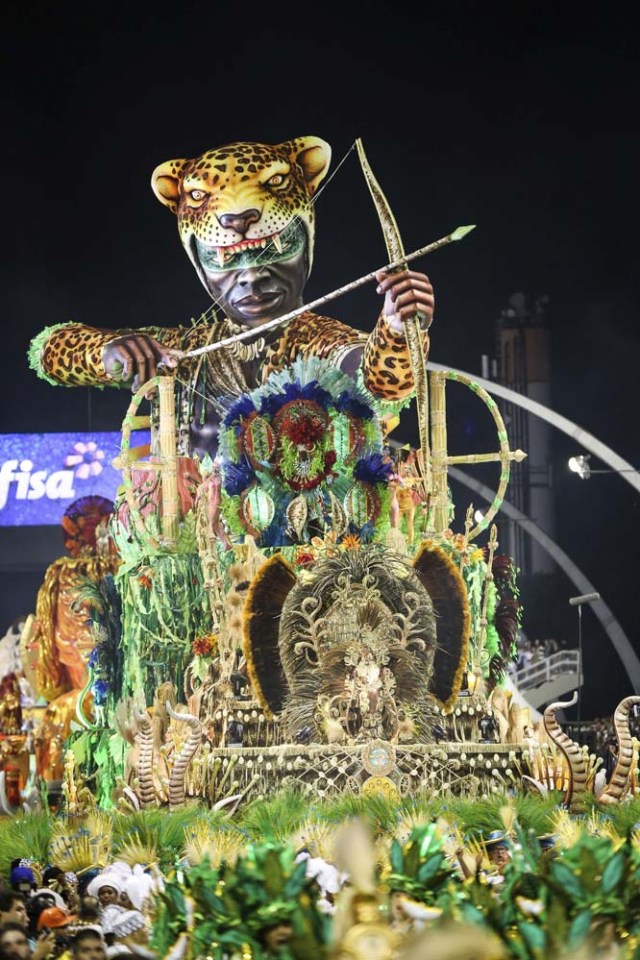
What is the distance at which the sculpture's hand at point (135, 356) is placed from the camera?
47.3 feet

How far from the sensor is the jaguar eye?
13.7 m

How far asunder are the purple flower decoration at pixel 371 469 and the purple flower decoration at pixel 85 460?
705 cm

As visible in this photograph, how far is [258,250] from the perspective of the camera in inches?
542

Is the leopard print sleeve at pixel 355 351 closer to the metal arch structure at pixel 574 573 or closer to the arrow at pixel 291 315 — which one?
the arrow at pixel 291 315

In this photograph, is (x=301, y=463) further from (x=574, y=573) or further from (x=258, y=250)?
(x=574, y=573)

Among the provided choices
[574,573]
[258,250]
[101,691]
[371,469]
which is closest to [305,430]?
[371,469]

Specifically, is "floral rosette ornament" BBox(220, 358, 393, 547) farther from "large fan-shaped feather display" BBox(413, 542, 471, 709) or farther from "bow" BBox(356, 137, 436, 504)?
"large fan-shaped feather display" BBox(413, 542, 471, 709)

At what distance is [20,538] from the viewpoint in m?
18.8

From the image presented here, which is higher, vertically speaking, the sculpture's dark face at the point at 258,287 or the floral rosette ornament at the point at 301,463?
the sculpture's dark face at the point at 258,287

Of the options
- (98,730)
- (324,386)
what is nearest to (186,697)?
(98,730)

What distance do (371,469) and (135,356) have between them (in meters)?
3.11

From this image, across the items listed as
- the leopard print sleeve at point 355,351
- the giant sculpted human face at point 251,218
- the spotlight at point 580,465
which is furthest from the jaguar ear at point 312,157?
the spotlight at point 580,465

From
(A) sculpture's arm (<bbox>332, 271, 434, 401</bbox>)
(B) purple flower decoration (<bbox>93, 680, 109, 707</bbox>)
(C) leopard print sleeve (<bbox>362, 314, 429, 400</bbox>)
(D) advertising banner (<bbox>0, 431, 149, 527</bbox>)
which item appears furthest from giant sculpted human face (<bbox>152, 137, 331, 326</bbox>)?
(D) advertising banner (<bbox>0, 431, 149, 527</bbox>)

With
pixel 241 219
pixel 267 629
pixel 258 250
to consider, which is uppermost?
pixel 241 219
